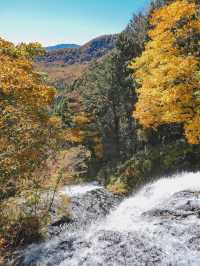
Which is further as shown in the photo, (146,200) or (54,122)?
(54,122)

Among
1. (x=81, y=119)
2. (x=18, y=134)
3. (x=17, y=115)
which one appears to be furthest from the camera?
(x=81, y=119)

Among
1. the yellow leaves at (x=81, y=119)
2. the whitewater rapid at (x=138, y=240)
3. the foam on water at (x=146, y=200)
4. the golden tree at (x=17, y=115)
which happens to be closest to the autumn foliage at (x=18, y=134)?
the golden tree at (x=17, y=115)

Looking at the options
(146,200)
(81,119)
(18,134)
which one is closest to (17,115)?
(18,134)

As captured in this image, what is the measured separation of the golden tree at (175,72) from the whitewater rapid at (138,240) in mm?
5510

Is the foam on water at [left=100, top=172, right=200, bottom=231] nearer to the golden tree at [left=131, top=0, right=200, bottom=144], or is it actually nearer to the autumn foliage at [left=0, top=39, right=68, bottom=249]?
the golden tree at [left=131, top=0, right=200, bottom=144]

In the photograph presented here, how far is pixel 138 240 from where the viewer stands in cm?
2038

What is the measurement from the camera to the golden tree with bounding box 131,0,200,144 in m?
29.7

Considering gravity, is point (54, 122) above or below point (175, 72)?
below

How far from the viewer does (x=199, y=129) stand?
2958cm

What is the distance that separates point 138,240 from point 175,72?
1325 cm

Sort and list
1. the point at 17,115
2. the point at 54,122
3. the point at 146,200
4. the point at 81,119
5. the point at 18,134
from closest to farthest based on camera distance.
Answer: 1. the point at 17,115
2. the point at 18,134
3. the point at 146,200
4. the point at 54,122
5. the point at 81,119

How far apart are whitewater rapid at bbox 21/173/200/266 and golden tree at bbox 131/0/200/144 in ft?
18.1

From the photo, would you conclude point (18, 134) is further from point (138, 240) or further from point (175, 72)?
point (175, 72)

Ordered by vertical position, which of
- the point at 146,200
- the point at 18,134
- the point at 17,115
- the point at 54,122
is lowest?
the point at 146,200
